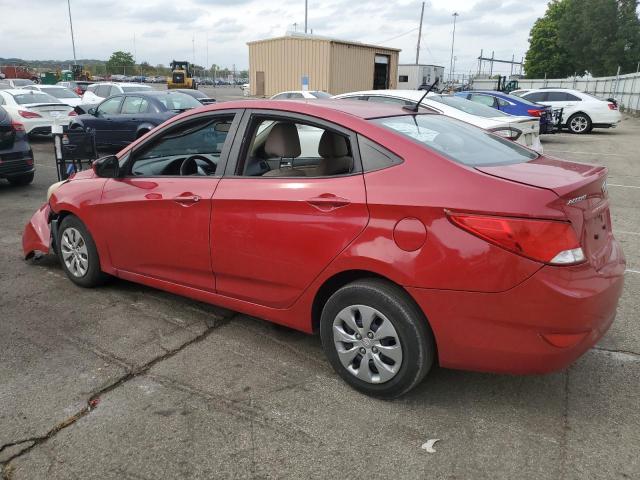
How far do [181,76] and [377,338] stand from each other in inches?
1550

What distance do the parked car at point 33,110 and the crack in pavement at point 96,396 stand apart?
42.8 feet

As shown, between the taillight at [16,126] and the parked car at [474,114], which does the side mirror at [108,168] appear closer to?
the parked car at [474,114]

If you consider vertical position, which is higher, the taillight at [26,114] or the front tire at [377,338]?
the taillight at [26,114]

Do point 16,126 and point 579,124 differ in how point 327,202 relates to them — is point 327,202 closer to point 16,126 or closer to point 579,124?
point 16,126

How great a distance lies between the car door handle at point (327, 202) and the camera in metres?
2.94

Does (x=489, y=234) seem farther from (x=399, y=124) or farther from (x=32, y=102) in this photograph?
(x=32, y=102)

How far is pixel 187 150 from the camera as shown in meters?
4.48

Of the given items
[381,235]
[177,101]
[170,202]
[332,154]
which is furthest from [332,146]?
[177,101]

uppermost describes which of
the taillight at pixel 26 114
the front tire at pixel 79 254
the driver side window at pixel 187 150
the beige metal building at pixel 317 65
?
the beige metal building at pixel 317 65

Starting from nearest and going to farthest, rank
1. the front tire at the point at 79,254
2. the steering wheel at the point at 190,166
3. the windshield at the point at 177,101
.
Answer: the steering wheel at the point at 190,166 → the front tire at the point at 79,254 → the windshield at the point at 177,101

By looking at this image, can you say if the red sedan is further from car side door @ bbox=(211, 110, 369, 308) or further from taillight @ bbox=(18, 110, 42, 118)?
taillight @ bbox=(18, 110, 42, 118)

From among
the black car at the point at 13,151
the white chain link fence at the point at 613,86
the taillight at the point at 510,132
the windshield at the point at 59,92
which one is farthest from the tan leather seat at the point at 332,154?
the white chain link fence at the point at 613,86

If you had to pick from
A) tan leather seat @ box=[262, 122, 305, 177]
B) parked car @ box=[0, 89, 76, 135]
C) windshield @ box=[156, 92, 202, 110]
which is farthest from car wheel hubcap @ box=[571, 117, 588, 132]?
tan leather seat @ box=[262, 122, 305, 177]

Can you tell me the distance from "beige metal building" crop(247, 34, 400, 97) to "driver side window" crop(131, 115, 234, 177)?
26456mm
